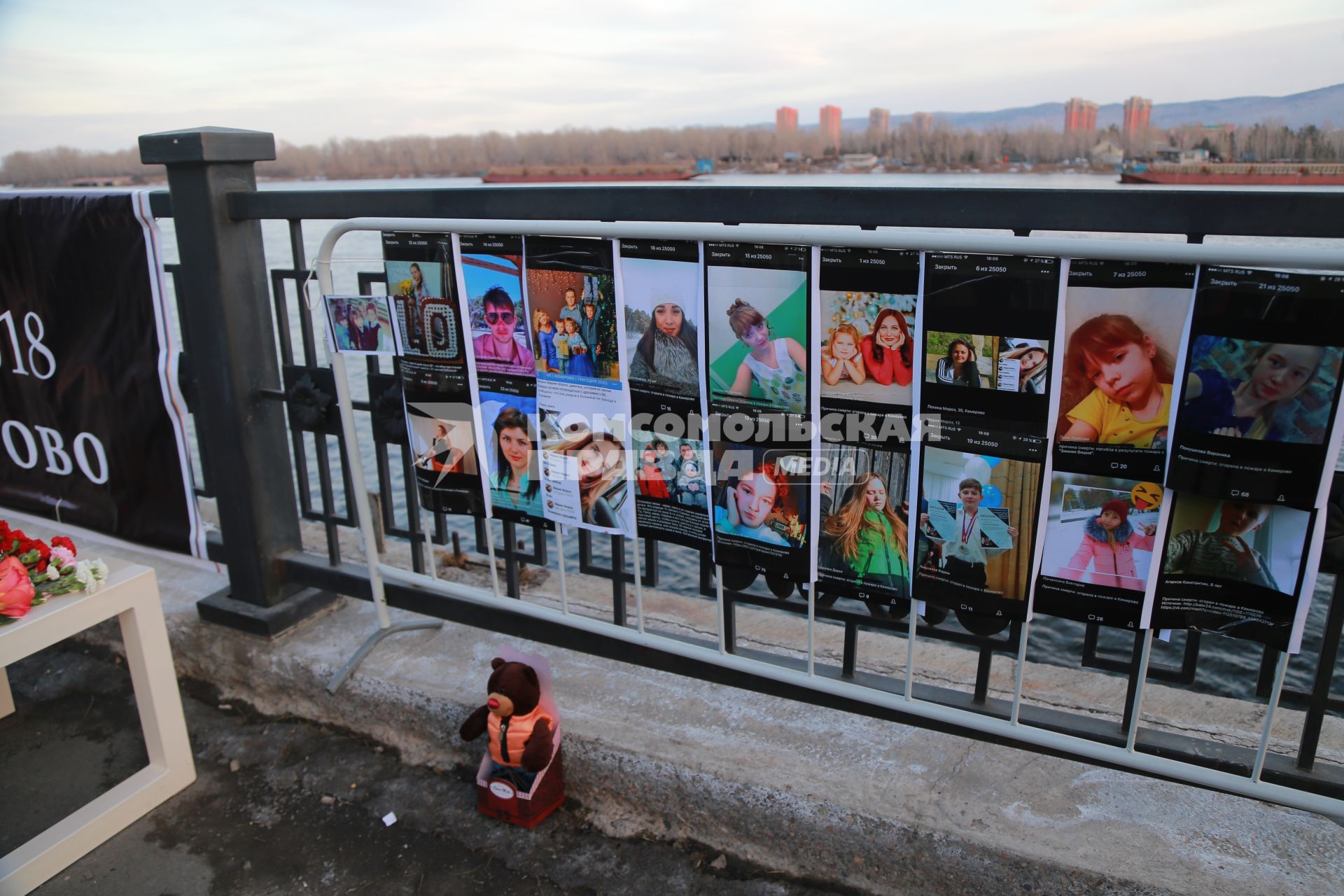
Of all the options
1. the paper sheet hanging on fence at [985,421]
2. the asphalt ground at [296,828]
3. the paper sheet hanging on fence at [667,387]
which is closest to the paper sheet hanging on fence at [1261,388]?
the paper sheet hanging on fence at [985,421]

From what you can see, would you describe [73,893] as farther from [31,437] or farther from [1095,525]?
[1095,525]

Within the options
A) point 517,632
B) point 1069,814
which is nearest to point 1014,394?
point 1069,814

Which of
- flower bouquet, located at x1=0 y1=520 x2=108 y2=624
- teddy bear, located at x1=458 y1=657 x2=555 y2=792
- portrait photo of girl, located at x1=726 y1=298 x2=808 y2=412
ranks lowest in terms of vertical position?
teddy bear, located at x1=458 y1=657 x2=555 y2=792

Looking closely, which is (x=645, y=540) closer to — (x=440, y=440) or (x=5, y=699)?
(x=440, y=440)

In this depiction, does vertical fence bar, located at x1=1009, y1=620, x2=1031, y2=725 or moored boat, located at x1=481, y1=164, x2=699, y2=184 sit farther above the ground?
moored boat, located at x1=481, y1=164, x2=699, y2=184

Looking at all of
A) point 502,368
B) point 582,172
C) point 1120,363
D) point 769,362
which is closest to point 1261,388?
point 1120,363

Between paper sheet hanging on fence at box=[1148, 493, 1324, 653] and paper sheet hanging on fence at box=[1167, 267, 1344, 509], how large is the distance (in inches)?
2.7

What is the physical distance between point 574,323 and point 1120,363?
4.35ft

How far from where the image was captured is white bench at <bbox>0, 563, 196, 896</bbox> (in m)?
2.51

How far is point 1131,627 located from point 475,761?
1989mm

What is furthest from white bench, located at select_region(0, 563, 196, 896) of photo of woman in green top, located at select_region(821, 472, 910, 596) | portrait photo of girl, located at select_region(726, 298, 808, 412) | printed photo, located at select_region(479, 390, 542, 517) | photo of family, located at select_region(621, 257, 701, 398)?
photo of woman in green top, located at select_region(821, 472, 910, 596)

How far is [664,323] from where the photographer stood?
232 centimetres

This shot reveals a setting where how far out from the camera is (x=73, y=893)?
2549 mm

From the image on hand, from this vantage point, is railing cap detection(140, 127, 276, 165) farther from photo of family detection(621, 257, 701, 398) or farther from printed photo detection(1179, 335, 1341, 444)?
printed photo detection(1179, 335, 1341, 444)
